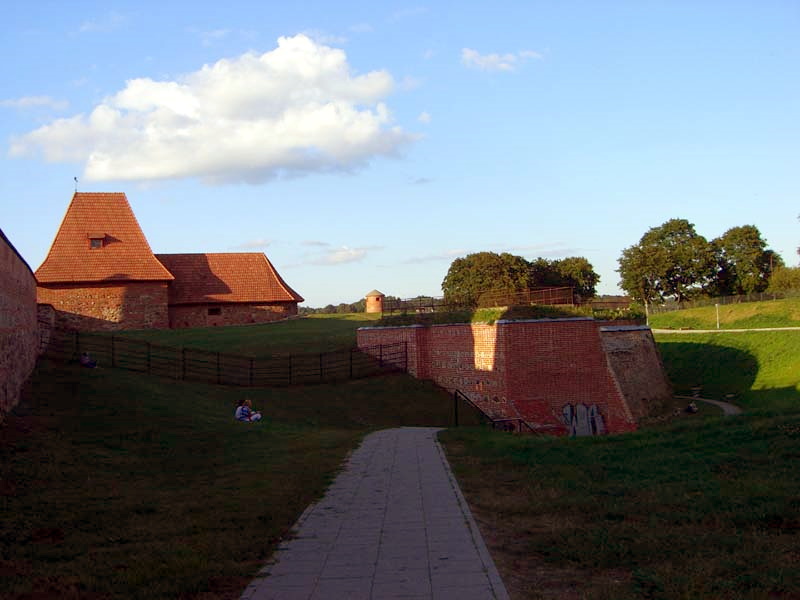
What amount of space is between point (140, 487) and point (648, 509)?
644 centimetres

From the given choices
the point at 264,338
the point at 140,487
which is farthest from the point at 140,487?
the point at 264,338

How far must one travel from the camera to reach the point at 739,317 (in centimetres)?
5162

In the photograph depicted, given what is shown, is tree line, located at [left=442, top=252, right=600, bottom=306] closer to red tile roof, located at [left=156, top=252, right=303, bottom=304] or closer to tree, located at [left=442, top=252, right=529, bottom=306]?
tree, located at [left=442, top=252, right=529, bottom=306]

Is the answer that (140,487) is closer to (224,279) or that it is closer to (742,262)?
(224,279)

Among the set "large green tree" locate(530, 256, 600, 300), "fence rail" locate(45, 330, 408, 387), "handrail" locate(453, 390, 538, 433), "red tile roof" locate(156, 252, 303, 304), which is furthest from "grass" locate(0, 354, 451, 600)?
"large green tree" locate(530, 256, 600, 300)

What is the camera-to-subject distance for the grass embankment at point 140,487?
577 cm

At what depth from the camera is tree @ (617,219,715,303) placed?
71.7m

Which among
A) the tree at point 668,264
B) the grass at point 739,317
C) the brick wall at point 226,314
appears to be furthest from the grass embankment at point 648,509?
the tree at point 668,264

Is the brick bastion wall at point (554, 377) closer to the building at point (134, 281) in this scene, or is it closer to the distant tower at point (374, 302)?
the building at point (134, 281)

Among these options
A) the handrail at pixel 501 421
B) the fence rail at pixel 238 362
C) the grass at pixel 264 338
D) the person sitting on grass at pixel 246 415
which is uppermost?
the grass at pixel 264 338

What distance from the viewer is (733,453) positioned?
9.00 meters

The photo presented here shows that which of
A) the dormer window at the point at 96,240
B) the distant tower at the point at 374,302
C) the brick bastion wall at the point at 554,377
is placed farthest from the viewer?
the distant tower at the point at 374,302

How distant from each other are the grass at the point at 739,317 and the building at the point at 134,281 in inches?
1126

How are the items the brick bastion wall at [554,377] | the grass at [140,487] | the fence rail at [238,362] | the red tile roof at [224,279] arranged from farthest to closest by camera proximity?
the red tile roof at [224,279], the fence rail at [238,362], the brick bastion wall at [554,377], the grass at [140,487]
